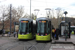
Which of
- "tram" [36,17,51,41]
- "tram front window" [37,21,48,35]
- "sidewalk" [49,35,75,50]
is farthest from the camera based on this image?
"tram front window" [37,21,48,35]

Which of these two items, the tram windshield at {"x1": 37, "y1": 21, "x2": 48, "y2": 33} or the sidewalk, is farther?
the tram windshield at {"x1": 37, "y1": 21, "x2": 48, "y2": 33}

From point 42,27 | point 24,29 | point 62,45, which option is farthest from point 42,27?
point 62,45

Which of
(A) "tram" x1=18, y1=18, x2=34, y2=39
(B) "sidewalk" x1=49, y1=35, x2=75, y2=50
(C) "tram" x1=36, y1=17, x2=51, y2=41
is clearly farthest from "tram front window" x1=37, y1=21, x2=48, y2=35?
(A) "tram" x1=18, y1=18, x2=34, y2=39

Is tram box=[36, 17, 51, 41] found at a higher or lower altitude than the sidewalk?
higher

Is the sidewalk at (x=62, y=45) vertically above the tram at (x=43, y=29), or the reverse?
the tram at (x=43, y=29)

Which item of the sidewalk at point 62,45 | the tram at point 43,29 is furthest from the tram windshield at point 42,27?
the sidewalk at point 62,45

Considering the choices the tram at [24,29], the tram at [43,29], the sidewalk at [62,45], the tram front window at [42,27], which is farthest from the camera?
the tram at [24,29]

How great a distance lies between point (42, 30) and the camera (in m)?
19.6

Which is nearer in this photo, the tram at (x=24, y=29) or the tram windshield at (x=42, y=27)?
the tram windshield at (x=42, y=27)

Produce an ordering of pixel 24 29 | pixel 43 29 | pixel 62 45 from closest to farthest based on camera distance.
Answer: pixel 62 45, pixel 43 29, pixel 24 29

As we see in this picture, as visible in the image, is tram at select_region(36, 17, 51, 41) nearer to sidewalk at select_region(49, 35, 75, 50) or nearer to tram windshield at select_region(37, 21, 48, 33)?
tram windshield at select_region(37, 21, 48, 33)

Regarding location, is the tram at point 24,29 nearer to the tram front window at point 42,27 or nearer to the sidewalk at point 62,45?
the tram front window at point 42,27

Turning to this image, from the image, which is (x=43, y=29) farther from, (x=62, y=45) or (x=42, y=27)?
(x=62, y=45)

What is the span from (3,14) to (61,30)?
21.0m
